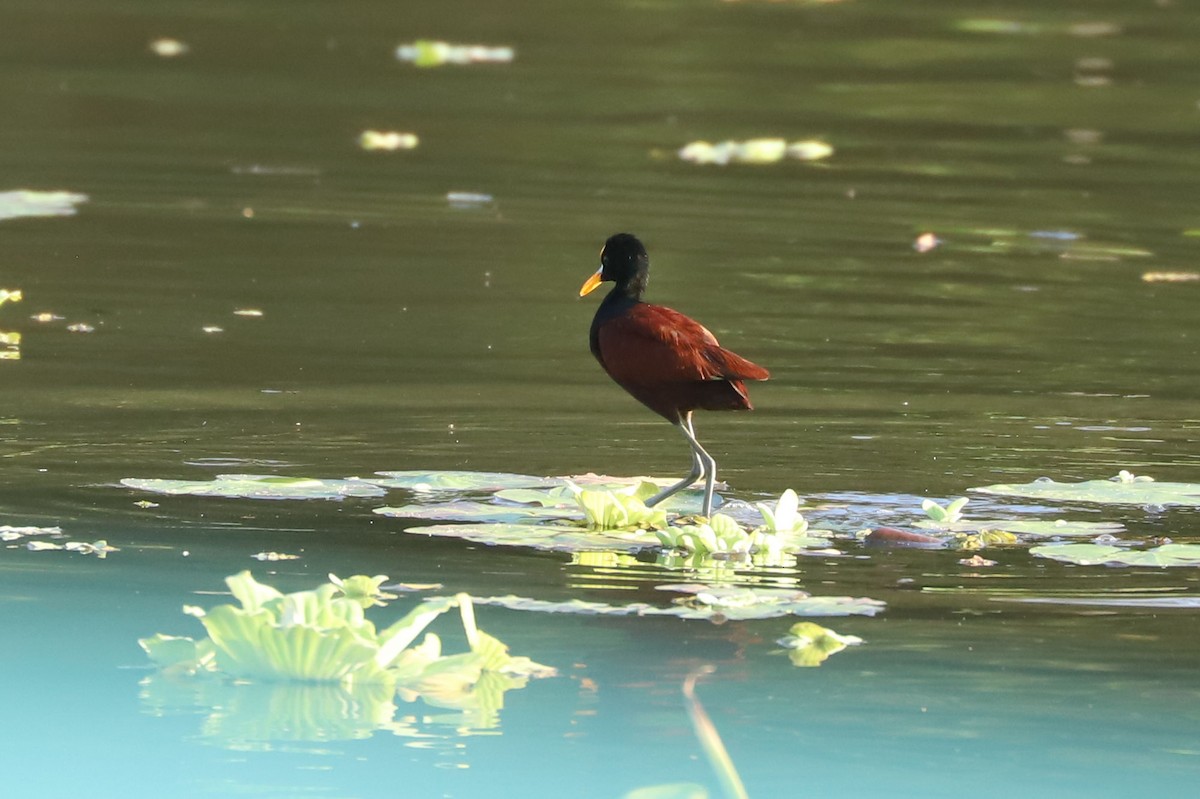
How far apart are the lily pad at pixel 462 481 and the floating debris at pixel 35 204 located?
6.95m

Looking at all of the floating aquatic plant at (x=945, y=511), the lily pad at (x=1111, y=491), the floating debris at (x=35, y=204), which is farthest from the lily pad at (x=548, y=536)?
the floating debris at (x=35, y=204)

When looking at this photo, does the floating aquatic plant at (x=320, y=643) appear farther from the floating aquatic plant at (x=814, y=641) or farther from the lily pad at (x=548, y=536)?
the lily pad at (x=548, y=536)

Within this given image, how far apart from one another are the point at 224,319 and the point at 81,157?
576cm

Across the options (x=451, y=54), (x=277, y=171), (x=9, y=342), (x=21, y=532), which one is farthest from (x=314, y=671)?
(x=451, y=54)

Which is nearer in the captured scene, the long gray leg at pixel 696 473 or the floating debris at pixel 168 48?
the long gray leg at pixel 696 473

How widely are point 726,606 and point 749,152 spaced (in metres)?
11.7

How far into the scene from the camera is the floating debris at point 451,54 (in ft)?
71.4

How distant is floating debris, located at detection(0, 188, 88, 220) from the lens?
14.1 meters

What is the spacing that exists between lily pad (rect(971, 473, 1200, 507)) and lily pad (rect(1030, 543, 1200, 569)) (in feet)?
2.15

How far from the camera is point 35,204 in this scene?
→ 46.9 feet

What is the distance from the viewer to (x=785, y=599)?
6.29 m

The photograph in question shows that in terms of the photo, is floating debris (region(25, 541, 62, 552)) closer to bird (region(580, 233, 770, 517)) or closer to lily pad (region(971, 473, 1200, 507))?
bird (region(580, 233, 770, 517))

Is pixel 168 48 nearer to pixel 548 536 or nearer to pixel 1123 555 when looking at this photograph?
pixel 548 536

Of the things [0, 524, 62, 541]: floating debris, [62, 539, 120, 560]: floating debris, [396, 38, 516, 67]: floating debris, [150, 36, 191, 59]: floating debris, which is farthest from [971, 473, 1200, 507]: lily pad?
[150, 36, 191, 59]: floating debris
